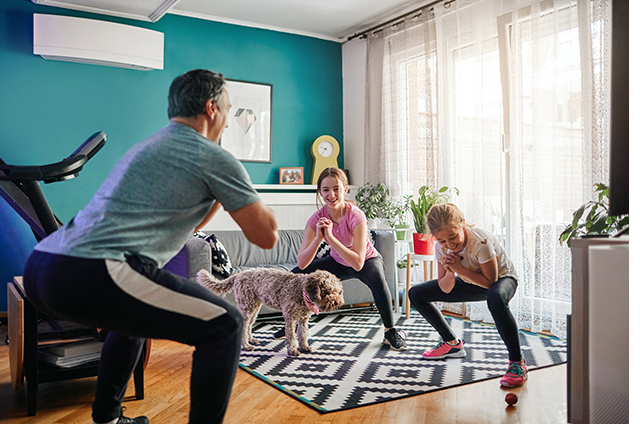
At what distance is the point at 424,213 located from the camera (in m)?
4.09

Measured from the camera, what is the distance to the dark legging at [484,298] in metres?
2.41

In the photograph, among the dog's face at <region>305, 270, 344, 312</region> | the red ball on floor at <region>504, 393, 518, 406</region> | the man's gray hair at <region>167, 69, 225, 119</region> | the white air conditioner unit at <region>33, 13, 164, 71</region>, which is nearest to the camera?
the man's gray hair at <region>167, 69, 225, 119</region>

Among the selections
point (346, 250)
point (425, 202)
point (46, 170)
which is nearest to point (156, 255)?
point (46, 170)

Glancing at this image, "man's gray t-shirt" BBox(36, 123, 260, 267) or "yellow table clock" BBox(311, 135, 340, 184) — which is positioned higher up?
"yellow table clock" BBox(311, 135, 340, 184)

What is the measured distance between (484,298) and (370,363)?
26.7 inches

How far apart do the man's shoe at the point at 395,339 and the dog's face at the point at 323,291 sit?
49 cm

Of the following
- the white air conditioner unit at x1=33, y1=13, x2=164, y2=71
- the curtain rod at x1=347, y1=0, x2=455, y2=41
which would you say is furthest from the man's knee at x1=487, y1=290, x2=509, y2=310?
the white air conditioner unit at x1=33, y1=13, x2=164, y2=71

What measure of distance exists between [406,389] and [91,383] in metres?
1.47

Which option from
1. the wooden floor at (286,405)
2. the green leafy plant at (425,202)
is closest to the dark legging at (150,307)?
the wooden floor at (286,405)

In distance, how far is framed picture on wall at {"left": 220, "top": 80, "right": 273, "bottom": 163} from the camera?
16.5ft

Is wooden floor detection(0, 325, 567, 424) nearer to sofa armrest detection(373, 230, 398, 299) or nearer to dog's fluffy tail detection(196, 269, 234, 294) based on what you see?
dog's fluffy tail detection(196, 269, 234, 294)

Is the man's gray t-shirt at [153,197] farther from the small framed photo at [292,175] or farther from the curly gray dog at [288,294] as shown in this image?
the small framed photo at [292,175]

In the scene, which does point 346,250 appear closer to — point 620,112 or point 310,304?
point 310,304

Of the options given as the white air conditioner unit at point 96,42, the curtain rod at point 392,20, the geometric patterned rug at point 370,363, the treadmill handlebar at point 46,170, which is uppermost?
the curtain rod at point 392,20
